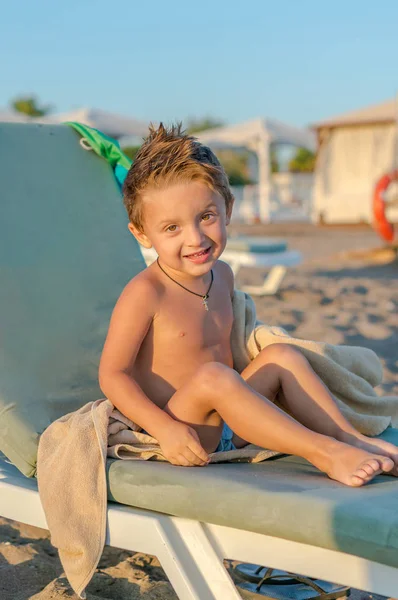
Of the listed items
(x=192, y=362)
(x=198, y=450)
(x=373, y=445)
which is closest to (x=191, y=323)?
(x=192, y=362)

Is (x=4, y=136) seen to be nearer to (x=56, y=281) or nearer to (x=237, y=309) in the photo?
(x=56, y=281)

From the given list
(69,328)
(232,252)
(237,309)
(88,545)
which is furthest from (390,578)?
(232,252)

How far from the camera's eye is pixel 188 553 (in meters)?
1.71

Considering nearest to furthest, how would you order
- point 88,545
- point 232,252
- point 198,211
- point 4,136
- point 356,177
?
point 88,545 < point 198,211 < point 4,136 < point 232,252 < point 356,177

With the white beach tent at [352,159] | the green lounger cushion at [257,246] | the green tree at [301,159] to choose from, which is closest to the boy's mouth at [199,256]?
the green lounger cushion at [257,246]

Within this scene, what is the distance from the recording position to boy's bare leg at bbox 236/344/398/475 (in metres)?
2.04

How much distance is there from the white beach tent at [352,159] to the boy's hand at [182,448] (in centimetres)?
1919

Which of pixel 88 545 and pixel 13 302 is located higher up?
pixel 13 302

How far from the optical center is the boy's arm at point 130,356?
6.42 feet

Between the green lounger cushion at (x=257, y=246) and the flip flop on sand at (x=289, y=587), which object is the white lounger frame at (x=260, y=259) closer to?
the green lounger cushion at (x=257, y=246)

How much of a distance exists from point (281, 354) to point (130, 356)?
417 millimetres

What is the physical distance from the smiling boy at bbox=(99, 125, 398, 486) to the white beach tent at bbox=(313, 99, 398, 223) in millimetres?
18899

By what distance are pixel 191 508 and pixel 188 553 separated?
0.38ft

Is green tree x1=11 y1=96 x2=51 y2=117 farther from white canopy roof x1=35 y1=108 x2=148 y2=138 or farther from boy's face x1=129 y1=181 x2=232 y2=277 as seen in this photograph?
boy's face x1=129 y1=181 x2=232 y2=277
